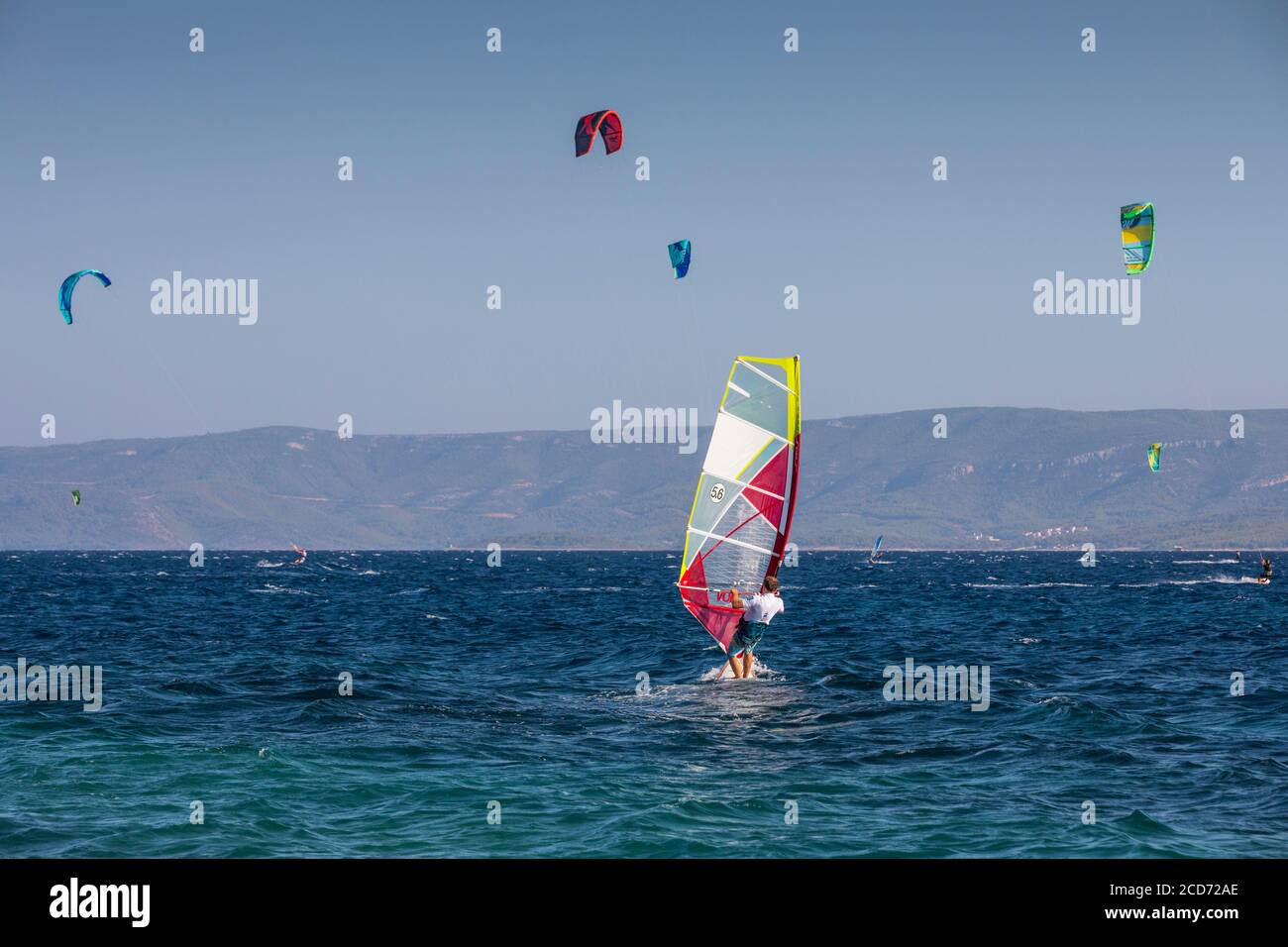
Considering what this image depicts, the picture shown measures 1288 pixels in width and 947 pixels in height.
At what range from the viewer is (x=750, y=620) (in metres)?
25.1

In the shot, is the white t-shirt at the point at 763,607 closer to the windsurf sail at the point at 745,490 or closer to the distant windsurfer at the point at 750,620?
the distant windsurfer at the point at 750,620

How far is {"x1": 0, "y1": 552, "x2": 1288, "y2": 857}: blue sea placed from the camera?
13.8 metres

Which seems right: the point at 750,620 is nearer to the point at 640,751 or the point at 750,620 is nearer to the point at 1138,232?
the point at 640,751

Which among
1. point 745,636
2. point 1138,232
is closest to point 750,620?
point 745,636

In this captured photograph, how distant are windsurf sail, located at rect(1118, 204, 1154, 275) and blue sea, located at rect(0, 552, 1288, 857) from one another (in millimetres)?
12846

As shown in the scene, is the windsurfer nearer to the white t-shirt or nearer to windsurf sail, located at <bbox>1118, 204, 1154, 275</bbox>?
the white t-shirt

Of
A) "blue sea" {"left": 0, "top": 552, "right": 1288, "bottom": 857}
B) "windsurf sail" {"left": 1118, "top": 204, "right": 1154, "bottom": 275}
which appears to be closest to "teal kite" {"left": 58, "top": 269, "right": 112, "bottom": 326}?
"blue sea" {"left": 0, "top": 552, "right": 1288, "bottom": 857}

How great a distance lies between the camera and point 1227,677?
28.8 meters

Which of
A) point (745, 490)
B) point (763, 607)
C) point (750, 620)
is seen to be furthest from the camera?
point (745, 490)

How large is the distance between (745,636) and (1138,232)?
2585cm

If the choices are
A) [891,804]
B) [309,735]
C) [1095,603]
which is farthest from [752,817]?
[1095,603]

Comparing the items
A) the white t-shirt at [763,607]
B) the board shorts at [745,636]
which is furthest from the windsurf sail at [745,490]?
the white t-shirt at [763,607]
